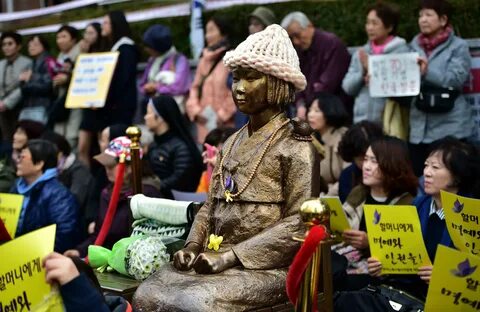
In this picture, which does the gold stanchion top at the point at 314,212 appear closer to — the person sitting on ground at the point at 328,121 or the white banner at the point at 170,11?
the person sitting on ground at the point at 328,121

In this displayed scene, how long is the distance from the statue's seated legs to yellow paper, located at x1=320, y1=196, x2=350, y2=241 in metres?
1.43

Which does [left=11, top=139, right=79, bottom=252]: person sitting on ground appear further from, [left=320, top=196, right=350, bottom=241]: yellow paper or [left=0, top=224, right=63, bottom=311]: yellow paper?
[left=0, top=224, right=63, bottom=311]: yellow paper

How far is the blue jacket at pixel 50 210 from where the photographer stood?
8.16 m

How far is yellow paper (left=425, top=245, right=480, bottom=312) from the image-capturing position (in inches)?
171

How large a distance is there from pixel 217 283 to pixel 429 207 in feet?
5.89

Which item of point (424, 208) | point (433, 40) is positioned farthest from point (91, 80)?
point (424, 208)

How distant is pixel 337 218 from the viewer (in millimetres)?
6574

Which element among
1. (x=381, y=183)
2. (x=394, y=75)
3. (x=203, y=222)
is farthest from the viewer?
(x=394, y=75)

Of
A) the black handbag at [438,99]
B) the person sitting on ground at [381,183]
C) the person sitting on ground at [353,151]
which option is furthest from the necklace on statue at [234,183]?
the black handbag at [438,99]

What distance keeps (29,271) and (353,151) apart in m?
4.03

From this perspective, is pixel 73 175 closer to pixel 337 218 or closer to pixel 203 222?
pixel 337 218

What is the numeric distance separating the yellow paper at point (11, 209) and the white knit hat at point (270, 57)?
2910 millimetres

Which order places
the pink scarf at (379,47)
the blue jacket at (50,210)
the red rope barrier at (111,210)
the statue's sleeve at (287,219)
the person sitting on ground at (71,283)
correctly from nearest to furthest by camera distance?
the person sitting on ground at (71,283) < the statue's sleeve at (287,219) < the red rope barrier at (111,210) < the blue jacket at (50,210) < the pink scarf at (379,47)

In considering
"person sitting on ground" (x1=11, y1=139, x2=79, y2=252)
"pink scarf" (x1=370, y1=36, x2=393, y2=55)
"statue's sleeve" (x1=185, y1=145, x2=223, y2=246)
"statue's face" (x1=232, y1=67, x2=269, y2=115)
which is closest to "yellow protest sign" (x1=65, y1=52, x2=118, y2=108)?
"person sitting on ground" (x1=11, y1=139, x2=79, y2=252)
